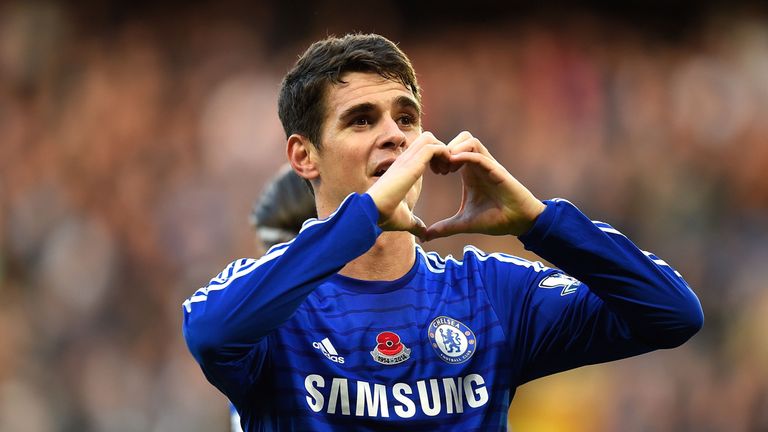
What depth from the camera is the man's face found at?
9.03ft

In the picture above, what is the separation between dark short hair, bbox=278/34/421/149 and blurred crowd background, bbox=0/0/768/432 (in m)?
3.81

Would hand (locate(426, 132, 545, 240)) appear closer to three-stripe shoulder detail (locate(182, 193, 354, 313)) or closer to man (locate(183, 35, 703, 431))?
man (locate(183, 35, 703, 431))

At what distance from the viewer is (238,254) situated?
6.83 metres

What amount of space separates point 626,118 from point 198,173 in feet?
9.88

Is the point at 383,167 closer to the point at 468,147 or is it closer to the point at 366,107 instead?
the point at 366,107

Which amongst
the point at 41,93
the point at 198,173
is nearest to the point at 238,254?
the point at 198,173

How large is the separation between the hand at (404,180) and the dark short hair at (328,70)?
0.39 m

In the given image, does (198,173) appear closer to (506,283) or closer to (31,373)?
(31,373)

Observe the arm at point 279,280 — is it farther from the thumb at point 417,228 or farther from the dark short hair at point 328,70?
the dark short hair at point 328,70

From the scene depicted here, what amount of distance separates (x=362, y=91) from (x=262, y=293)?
2.35 ft

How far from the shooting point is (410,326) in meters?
2.70

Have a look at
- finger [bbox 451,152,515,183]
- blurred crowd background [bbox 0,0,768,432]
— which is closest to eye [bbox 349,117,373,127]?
finger [bbox 451,152,515,183]

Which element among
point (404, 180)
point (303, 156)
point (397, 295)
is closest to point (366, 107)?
point (303, 156)

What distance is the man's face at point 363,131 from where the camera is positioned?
2752mm
